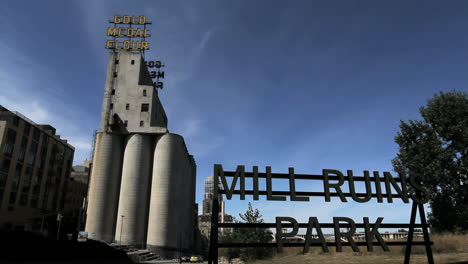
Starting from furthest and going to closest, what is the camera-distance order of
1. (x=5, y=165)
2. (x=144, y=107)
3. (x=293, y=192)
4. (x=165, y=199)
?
(x=144, y=107) < (x=165, y=199) < (x=5, y=165) < (x=293, y=192)

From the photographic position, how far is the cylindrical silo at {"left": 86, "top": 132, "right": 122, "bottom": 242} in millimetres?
58188

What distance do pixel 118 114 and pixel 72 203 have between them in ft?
120

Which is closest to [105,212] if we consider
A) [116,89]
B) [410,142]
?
[116,89]

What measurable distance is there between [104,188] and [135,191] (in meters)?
5.61

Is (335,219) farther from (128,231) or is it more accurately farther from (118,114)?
(118,114)

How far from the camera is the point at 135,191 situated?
6100 centimetres

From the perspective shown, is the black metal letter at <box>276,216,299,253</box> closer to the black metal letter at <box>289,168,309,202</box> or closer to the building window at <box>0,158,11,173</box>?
the black metal letter at <box>289,168,309,202</box>

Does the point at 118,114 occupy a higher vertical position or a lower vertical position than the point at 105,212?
higher

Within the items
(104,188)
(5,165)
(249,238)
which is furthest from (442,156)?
(5,165)

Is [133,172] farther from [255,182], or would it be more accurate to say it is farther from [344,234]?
[344,234]

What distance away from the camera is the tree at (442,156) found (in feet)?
140

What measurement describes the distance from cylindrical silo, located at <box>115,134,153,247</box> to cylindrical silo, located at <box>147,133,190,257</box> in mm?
1379

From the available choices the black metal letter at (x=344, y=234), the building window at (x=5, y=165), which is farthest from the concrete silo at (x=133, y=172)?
the black metal letter at (x=344, y=234)

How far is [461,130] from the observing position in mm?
43531
